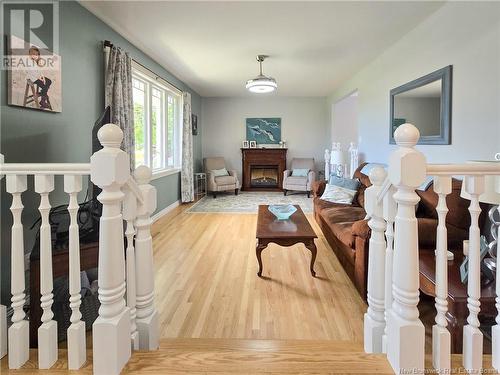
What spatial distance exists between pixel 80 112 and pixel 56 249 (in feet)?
5.35

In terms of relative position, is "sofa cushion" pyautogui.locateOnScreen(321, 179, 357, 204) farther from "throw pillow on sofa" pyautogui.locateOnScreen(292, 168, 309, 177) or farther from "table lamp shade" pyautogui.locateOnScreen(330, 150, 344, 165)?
"throw pillow on sofa" pyautogui.locateOnScreen(292, 168, 309, 177)

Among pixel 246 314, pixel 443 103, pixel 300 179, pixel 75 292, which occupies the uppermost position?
pixel 443 103

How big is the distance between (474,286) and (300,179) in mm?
6507

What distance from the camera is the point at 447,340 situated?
1.20 metres

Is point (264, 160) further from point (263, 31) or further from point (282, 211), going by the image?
point (282, 211)

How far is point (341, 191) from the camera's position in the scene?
4.41m

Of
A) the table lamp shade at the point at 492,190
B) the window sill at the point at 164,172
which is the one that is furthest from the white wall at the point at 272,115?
the table lamp shade at the point at 492,190

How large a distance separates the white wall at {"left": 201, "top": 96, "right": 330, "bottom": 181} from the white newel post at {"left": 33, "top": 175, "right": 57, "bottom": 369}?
7.51 m

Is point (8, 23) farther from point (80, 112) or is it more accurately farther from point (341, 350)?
point (341, 350)

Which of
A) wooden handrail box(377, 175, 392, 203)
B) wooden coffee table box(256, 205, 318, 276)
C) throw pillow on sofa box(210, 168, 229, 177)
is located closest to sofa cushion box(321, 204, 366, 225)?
wooden coffee table box(256, 205, 318, 276)

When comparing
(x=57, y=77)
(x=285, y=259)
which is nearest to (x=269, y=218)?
(x=285, y=259)

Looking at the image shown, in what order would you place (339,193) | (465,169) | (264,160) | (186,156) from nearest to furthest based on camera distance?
(465,169)
(339,193)
(186,156)
(264,160)

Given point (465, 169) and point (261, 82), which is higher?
point (261, 82)

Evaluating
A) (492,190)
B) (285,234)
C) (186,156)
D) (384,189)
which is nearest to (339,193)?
(285,234)
